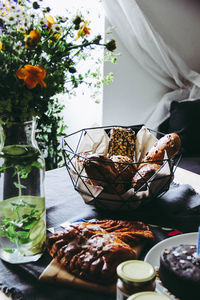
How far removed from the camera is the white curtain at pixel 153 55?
2.44m

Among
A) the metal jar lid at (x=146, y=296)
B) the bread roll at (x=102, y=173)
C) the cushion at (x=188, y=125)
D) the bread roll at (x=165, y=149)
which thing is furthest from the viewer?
the cushion at (x=188, y=125)

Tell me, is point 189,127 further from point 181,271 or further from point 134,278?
point 134,278

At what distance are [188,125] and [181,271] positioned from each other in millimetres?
1860

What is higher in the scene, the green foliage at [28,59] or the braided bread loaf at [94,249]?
the green foliage at [28,59]

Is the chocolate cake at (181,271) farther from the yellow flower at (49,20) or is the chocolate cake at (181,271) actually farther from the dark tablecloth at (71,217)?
the yellow flower at (49,20)

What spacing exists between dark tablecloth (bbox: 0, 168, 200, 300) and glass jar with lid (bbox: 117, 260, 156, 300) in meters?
0.15

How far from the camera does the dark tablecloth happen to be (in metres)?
0.67

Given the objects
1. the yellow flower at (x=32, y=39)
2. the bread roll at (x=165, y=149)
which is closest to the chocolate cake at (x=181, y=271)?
the bread roll at (x=165, y=149)

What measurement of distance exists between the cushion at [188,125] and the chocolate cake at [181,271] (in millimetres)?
1777

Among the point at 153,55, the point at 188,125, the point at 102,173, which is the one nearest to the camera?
the point at 102,173

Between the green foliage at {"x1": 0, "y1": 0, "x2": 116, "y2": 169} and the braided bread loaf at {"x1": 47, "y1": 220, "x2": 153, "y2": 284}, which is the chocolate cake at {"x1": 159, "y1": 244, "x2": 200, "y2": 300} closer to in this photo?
the braided bread loaf at {"x1": 47, "y1": 220, "x2": 153, "y2": 284}

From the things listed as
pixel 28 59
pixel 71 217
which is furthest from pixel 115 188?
pixel 28 59

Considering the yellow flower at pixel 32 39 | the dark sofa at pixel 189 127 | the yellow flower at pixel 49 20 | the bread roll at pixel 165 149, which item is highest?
the yellow flower at pixel 49 20

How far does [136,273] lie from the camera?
0.52m
